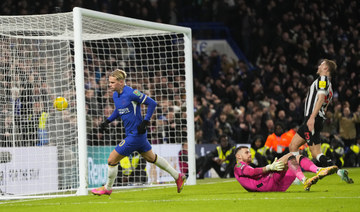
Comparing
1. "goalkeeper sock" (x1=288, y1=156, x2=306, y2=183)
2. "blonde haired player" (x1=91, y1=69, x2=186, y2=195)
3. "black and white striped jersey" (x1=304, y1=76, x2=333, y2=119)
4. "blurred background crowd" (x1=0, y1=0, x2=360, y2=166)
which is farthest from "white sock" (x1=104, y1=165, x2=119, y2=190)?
"blurred background crowd" (x1=0, y1=0, x2=360, y2=166)

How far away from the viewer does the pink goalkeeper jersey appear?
9.11 m

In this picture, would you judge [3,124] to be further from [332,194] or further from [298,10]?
[298,10]

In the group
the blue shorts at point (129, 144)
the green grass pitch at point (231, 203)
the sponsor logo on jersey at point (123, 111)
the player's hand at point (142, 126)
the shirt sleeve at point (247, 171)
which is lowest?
the green grass pitch at point (231, 203)

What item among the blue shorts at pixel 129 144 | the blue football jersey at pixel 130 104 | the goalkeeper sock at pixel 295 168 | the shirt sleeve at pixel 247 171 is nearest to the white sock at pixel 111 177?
the blue shorts at pixel 129 144

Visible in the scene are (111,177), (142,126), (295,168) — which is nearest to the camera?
(295,168)

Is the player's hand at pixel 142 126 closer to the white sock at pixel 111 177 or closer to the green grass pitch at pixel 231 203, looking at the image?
the white sock at pixel 111 177

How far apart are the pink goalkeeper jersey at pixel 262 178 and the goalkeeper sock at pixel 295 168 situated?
168 millimetres

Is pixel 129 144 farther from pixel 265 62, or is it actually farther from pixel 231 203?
pixel 265 62

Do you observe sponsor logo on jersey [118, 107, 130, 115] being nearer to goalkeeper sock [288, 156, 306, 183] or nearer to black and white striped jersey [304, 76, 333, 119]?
goalkeeper sock [288, 156, 306, 183]

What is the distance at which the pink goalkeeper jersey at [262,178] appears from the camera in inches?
359

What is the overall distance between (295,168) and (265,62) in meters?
14.3

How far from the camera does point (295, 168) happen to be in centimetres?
890

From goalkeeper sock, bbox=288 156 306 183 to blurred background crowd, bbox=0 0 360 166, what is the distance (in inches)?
271

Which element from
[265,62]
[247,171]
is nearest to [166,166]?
[247,171]
